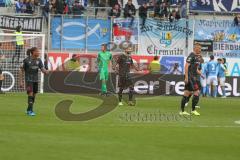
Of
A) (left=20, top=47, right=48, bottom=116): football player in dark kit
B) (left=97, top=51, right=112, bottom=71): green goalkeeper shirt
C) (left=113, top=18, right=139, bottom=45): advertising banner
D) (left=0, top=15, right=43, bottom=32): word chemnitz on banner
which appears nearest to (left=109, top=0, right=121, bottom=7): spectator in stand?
(left=113, top=18, right=139, bottom=45): advertising banner

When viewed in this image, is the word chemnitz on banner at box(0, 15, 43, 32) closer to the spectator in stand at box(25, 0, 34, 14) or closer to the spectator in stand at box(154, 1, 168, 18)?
the spectator in stand at box(25, 0, 34, 14)

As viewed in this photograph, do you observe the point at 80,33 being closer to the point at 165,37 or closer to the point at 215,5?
the point at 165,37

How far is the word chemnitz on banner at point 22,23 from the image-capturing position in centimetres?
3553

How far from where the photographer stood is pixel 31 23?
3600cm

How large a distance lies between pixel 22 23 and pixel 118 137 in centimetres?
2311

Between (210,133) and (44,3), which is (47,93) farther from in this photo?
(210,133)

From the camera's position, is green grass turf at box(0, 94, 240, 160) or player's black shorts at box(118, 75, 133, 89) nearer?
green grass turf at box(0, 94, 240, 160)

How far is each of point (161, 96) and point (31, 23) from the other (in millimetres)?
9089

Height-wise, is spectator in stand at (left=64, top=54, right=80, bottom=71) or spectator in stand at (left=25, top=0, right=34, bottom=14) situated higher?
spectator in stand at (left=25, top=0, right=34, bottom=14)

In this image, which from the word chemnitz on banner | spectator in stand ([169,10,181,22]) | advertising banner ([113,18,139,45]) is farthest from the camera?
spectator in stand ([169,10,181,22])

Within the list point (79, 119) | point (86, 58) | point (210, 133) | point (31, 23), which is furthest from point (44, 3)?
point (210, 133)

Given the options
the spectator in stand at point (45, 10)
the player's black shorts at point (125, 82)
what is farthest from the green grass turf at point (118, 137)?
the spectator in stand at point (45, 10)

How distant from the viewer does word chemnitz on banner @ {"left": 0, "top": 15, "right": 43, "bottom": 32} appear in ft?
117

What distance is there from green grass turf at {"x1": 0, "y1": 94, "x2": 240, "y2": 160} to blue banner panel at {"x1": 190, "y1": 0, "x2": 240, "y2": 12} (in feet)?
64.0
